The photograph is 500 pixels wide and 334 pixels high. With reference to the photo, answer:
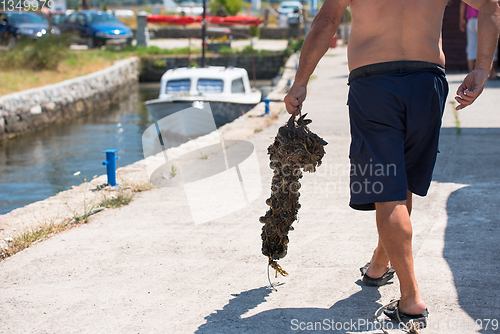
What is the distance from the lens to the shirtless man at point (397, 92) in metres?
2.64

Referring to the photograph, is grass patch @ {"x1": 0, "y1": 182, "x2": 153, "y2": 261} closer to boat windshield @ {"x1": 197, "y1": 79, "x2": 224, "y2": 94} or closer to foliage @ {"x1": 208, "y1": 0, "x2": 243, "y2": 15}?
boat windshield @ {"x1": 197, "y1": 79, "x2": 224, "y2": 94}

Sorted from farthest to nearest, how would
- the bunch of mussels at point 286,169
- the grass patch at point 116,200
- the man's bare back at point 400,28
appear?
1. the grass patch at point 116,200
2. the bunch of mussels at point 286,169
3. the man's bare back at point 400,28

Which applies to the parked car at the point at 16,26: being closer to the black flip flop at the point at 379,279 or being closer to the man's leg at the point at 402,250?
the black flip flop at the point at 379,279

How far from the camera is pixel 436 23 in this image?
2.76 meters

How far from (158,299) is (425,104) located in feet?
5.85

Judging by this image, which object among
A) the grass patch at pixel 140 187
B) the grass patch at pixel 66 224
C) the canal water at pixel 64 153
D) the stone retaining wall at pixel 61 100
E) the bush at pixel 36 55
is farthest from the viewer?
the bush at pixel 36 55

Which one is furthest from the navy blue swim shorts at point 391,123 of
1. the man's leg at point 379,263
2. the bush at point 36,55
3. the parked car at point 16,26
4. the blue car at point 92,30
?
the blue car at point 92,30

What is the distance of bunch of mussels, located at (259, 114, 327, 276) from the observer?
9.39 ft

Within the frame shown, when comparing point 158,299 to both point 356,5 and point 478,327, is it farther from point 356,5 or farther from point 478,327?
point 356,5

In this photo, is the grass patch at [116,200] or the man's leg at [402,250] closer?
the man's leg at [402,250]

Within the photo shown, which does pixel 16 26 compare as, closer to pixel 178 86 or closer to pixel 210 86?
pixel 178 86

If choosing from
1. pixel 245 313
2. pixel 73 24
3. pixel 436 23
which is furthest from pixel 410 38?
pixel 73 24

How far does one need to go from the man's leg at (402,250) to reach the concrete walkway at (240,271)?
0.16 m

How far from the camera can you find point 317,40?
2.74 metres
